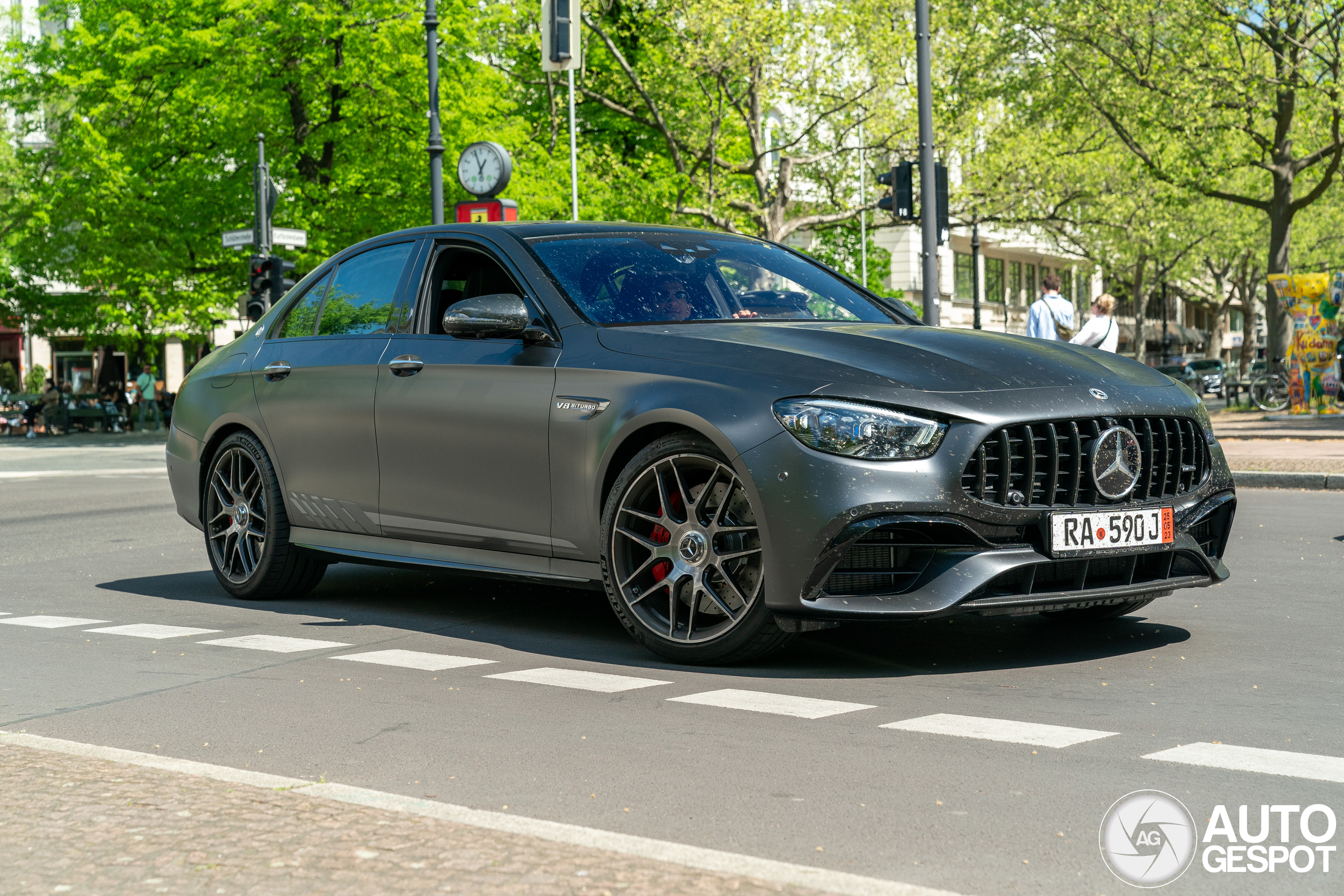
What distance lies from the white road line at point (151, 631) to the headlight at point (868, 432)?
10.2 feet

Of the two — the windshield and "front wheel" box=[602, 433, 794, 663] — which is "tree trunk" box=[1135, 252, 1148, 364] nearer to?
the windshield

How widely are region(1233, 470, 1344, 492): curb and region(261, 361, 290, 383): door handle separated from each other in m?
9.63

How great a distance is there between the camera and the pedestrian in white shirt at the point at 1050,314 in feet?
52.4

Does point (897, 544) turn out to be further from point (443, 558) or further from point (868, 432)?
point (443, 558)

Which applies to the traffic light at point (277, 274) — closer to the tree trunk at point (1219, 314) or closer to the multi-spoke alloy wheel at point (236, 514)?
the multi-spoke alloy wheel at point (236, 514)

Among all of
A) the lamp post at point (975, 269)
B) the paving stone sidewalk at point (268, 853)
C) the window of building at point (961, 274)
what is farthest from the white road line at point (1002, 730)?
the window of building at point (961, 274)

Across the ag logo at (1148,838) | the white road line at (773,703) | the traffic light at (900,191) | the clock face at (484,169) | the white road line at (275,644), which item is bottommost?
the white road line at (275,644)

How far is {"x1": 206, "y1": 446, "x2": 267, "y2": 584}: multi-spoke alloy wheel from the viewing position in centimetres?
795

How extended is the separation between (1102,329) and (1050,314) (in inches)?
20.3

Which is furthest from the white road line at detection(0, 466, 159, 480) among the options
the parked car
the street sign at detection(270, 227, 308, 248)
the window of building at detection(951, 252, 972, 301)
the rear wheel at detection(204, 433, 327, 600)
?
the parked car

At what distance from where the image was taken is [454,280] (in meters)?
7.11

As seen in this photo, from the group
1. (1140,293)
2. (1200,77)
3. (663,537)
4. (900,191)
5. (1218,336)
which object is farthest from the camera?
(1218,336)

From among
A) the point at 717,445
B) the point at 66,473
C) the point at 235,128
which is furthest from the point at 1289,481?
the point at 235,128

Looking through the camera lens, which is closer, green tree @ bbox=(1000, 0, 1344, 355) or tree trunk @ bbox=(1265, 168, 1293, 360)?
green tree @ bbox=(1000, 0, 1344, 355)
